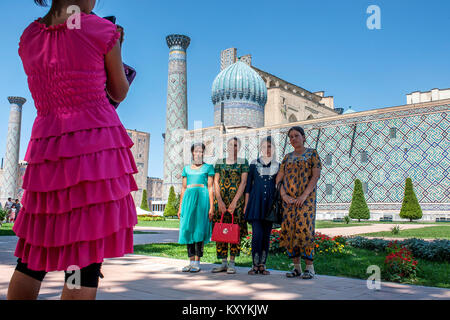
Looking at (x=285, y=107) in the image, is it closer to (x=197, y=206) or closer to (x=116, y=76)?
(x=197, y=206)

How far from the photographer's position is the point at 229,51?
26266 millimetres

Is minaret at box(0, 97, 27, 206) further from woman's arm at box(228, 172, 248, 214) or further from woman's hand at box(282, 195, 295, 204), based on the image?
woman's hand at box(282, 195, 295, 204)

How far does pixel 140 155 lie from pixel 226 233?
30.9 metres

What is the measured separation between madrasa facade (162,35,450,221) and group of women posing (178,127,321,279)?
7.80 meters

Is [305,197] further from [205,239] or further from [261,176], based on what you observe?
[205,239]

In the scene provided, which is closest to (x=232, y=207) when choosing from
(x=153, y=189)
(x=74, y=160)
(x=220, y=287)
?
(x=220, y=287)

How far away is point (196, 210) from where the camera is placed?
13.3 feet

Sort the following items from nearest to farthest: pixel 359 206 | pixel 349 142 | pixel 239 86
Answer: pixel 359 206 < pixel 349 142 < pixel 239 86

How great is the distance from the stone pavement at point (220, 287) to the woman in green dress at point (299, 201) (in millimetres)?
251

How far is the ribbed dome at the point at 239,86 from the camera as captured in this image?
23609mm

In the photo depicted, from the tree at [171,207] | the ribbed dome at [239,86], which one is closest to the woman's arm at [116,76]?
the tree at [171,207]

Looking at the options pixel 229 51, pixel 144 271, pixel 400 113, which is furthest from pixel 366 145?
pixel 144 271

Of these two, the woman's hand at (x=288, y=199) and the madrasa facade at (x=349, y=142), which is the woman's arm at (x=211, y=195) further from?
the madrasa facade at (x=349, y=142)

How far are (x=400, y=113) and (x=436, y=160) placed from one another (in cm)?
240
